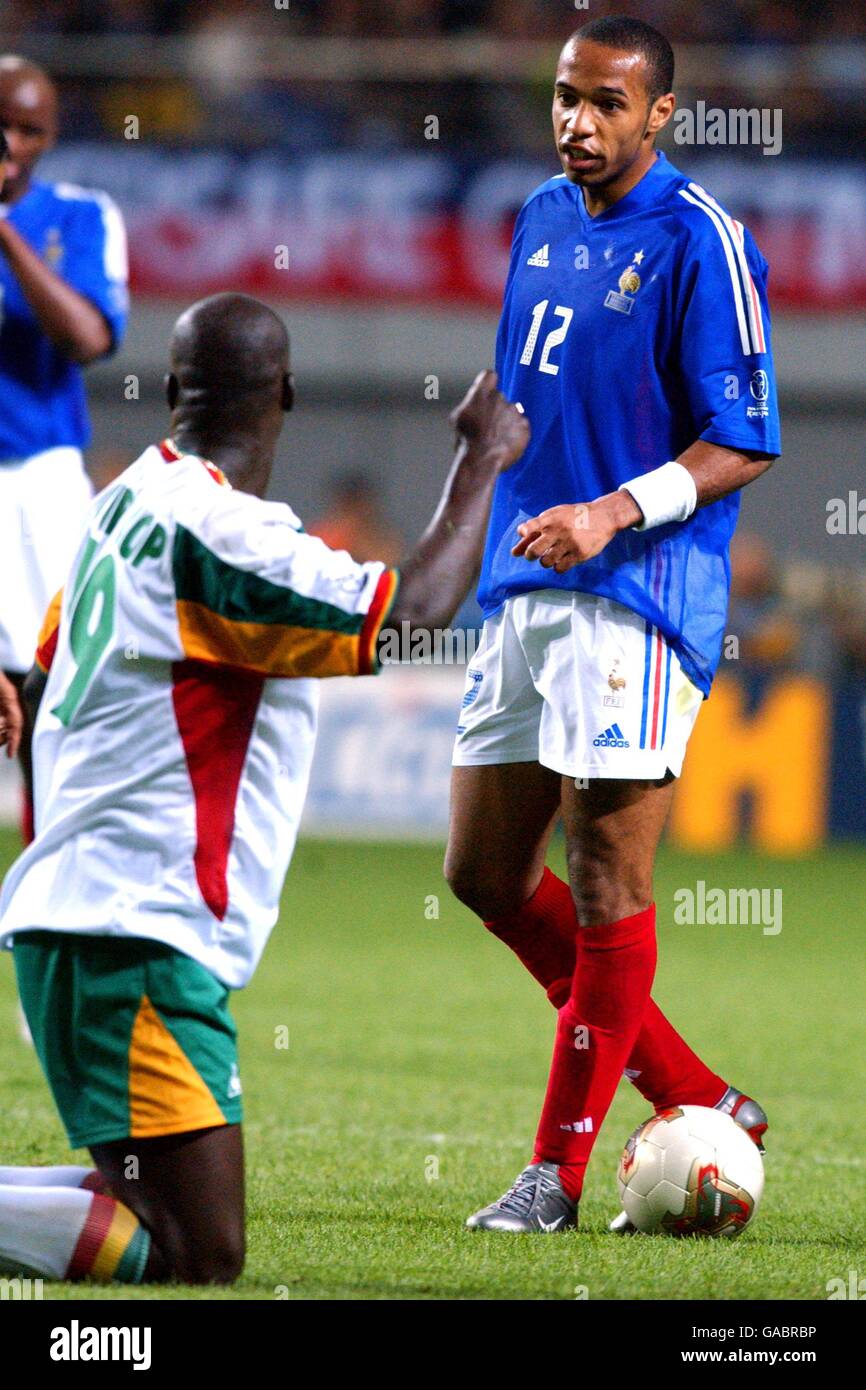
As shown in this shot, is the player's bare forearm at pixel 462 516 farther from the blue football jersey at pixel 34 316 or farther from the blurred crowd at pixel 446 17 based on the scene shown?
the blurred crowd at pixel 446 17

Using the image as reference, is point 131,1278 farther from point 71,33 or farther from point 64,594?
point 71,33

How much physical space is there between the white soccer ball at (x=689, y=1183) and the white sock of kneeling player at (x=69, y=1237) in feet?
3.86

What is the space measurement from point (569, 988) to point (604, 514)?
119 centimetres

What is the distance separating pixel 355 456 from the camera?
62.1 feet

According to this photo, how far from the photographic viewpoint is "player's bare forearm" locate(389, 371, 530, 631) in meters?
3.31

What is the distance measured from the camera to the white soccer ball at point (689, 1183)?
13.5 ft

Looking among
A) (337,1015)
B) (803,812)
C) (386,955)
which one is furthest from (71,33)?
(337,1015)

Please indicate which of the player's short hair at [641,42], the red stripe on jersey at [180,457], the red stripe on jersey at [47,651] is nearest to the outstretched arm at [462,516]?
the red stripe on jersey at [180,457]

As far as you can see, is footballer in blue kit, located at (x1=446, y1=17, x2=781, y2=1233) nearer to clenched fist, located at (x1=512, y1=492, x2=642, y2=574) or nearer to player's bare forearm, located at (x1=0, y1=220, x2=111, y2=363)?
clenched fist, located at (x1=512, y1=492, x2=642, y2=574)

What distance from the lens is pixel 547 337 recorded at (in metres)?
4.30

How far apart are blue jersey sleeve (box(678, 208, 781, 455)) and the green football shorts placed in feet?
5.05

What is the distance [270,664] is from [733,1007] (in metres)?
4.67

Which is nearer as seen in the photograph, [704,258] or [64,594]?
[64,594]

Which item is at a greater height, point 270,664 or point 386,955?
point 270,664
